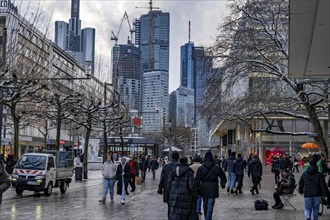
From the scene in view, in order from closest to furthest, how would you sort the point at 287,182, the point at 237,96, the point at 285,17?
the point at 287,182
the point at 285,17
the point at 237,96

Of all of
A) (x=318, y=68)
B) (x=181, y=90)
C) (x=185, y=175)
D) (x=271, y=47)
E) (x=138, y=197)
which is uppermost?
(x=181, y=90)

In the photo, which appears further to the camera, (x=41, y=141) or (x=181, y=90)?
(x=181, y=90)

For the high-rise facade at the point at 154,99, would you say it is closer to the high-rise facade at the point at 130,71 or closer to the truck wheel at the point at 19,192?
the high-rise facade at the point at 130,71

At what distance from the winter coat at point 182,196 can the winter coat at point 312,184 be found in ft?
13.3

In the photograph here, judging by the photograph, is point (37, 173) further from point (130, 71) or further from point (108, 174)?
point (130, 71)

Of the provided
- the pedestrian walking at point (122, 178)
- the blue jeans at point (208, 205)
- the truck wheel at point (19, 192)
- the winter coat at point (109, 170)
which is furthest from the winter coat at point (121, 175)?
the blue jeans at point (208, 205)

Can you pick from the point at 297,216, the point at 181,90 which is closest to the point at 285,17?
the point at 297,216

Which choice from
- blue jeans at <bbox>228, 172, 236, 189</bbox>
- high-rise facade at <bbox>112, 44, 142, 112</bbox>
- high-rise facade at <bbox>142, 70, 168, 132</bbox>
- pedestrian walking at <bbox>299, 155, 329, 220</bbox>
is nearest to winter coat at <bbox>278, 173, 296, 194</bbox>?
pedestrian walking at <bbox>299, 155, 329, 220</bbox>

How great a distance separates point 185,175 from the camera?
943 cm

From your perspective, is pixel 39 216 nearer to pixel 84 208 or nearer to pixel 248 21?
pixel 84 208

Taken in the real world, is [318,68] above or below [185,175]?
above

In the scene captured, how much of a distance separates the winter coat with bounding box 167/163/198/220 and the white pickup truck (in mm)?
13099

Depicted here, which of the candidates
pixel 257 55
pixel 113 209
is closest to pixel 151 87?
pixel 257 55

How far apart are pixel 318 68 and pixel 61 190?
557 inches
